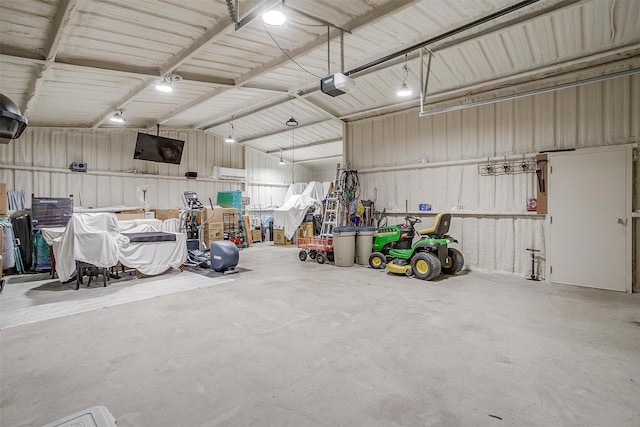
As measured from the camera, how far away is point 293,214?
426 inches

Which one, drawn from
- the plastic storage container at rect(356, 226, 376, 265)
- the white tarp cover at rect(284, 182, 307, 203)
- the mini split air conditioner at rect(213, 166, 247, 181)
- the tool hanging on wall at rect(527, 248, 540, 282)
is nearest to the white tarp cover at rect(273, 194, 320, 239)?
the white tarp cover at rect(284, 182, 307, 203)

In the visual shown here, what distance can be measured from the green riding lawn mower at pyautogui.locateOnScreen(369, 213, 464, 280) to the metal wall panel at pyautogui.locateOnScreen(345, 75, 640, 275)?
838 millimetres

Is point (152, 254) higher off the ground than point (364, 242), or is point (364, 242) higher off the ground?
point (364, 242)

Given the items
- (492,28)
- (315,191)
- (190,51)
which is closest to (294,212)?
(315,191)

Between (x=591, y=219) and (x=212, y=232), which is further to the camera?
(x=212, y=232)

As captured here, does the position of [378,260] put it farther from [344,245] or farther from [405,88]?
[405,88]

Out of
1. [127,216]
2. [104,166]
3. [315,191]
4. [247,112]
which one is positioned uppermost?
[247,112]

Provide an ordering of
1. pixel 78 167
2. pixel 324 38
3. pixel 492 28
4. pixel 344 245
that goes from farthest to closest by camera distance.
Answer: pixel 78 167
pixel 344 245
pixel 324 38
pixel 492 28

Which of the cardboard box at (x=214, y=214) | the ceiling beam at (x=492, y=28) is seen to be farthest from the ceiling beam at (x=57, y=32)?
the cardboard box at (x=214, y=214)

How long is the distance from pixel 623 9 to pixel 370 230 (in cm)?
503

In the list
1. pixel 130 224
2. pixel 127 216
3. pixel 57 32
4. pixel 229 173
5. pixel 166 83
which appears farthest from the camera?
pixel 229 173

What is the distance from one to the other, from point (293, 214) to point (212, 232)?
105 inches

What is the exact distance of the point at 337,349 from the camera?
3.00 m

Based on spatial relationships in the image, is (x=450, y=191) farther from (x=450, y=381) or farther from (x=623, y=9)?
(x=450, y=381)
